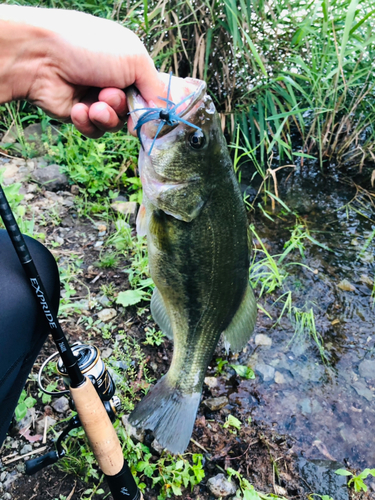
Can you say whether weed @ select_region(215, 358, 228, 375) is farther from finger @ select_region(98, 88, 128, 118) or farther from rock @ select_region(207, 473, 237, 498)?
finger @ select_region(98, 88, 128, 118)

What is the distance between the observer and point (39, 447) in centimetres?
203

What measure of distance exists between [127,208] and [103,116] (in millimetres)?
1847

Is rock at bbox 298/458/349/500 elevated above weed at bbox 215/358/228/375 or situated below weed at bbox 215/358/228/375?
below

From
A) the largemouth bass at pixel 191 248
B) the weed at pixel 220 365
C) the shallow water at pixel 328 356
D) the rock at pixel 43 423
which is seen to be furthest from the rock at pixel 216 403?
the rock at pixel 43 423

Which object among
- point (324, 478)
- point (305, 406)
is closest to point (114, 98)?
point (305, 406)

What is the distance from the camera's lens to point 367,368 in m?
2.82

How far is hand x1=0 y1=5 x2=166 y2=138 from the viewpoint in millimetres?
1636

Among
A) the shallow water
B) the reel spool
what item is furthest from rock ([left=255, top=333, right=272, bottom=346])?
the reel spool

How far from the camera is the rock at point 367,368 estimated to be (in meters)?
2.79

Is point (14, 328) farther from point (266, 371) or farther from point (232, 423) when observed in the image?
point (266, 371)

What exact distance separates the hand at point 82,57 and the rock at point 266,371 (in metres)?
1.90

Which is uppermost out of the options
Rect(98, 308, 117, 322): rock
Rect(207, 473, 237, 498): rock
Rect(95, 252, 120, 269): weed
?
Rect(95, 252, 120, 269): weed

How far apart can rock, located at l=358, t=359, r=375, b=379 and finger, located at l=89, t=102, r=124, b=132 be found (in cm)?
236

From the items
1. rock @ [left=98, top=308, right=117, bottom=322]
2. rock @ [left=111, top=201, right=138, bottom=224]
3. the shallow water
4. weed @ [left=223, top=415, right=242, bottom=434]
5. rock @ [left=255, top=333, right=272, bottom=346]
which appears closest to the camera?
weed @ [left=223, top=415, right=242, bottom=434]
